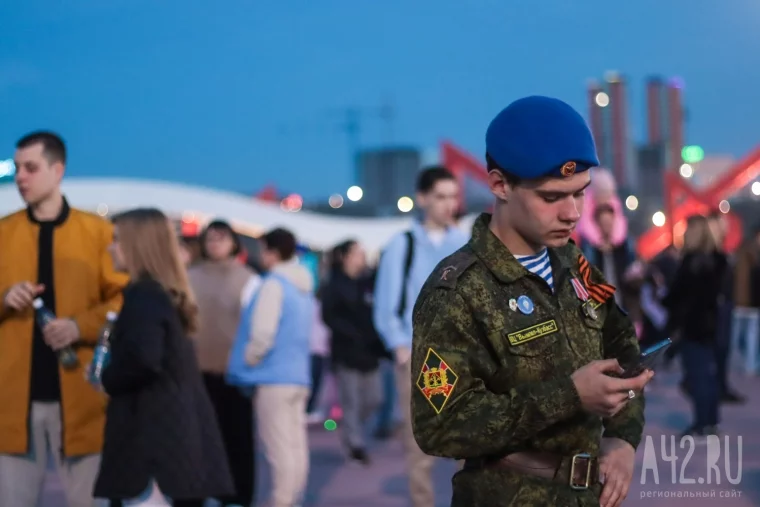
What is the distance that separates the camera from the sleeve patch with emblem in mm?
3021

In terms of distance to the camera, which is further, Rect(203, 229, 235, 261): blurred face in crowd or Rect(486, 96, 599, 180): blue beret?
Rect(203, 229, 235, 261): blurred face in crowd

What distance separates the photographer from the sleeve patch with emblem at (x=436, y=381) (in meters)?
3.02

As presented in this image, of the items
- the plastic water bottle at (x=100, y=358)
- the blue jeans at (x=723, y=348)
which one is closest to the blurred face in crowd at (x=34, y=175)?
the plastic water bottle at (x=100, y=358)

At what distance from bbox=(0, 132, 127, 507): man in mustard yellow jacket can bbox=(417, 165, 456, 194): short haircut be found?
2.15 m

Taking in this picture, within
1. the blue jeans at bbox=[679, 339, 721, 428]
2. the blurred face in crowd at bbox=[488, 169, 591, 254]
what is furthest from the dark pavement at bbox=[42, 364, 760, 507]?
the blurred face in crowd at bbox=[488, 169, 591, 254]

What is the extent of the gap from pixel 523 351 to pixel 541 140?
53 cm

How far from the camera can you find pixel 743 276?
732 inches

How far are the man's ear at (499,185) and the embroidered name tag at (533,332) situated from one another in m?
0.35

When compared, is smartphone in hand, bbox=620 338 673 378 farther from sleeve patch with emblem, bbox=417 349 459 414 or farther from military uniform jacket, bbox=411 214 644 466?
sleeve patch with emblem, bbox=417 349 459 414

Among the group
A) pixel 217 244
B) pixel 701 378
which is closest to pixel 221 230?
pixel 217 244

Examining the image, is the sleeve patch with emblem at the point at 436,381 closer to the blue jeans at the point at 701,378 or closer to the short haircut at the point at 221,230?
the short haircut at the point at 221,230

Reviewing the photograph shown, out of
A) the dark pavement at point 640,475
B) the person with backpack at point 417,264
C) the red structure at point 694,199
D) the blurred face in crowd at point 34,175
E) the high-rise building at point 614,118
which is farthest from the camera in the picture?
the high-rise building at point 614,118

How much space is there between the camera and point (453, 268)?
3178 millimetres

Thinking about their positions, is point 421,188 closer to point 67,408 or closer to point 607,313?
point 67,408
